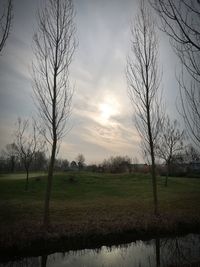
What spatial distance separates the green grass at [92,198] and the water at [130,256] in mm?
2948

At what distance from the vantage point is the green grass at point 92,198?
16103 millimetres

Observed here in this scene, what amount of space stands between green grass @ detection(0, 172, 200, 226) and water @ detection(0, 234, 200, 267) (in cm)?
295

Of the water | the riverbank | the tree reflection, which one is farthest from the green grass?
the tree reflection

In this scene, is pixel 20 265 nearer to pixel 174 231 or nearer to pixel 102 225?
pixel 102 225

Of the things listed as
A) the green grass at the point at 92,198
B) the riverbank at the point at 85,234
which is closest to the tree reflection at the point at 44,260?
the riverbank at the point at 85,234

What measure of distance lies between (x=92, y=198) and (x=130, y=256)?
14.8 m

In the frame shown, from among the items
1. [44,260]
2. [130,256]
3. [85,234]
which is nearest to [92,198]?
[85,234]

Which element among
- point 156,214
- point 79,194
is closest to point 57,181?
point 79,194

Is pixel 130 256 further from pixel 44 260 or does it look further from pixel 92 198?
pixel 92 198

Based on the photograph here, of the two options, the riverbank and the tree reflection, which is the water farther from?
the riverbank

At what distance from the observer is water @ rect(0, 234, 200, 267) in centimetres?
919

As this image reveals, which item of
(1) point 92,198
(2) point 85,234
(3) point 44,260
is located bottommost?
(3) point 44,260

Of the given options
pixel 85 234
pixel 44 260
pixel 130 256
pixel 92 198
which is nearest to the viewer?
pixel 44 260

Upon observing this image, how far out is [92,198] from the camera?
80.9 ft
